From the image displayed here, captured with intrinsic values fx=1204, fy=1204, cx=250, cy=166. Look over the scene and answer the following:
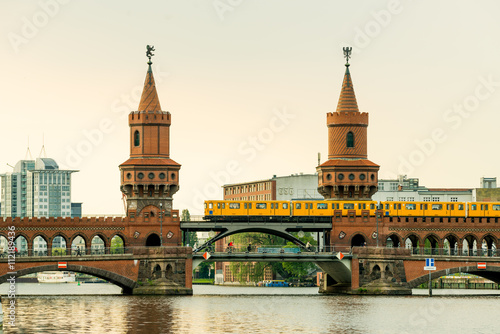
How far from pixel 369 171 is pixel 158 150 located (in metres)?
27.2

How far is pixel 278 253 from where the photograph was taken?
13962 cm

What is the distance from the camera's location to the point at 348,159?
152875 mm

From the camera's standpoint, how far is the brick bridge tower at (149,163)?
144 metres

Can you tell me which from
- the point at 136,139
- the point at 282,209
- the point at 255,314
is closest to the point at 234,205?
the point at 282,209

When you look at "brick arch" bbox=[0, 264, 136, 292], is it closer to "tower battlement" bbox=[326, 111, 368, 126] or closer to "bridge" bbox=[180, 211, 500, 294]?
"bridge" bbox=[180, 211, 500, 294]

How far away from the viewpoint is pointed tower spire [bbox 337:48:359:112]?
153875mm

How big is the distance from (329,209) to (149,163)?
76.0 feet

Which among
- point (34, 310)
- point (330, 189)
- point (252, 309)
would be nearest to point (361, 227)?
point (330, 189)

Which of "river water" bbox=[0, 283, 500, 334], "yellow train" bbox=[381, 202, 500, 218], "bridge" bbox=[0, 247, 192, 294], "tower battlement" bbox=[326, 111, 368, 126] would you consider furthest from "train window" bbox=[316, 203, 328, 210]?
"bridge" bbox=[0, 247, 192, 294]

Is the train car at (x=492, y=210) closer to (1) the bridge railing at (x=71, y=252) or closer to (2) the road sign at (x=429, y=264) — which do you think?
(2) the road sign at (x=429, y=264)

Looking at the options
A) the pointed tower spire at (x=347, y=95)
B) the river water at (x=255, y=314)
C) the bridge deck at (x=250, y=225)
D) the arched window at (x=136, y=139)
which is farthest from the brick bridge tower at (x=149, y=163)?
the pointed tower spire at (x=347, y=95)

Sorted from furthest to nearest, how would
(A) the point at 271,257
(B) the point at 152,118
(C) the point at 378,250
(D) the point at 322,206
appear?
(D) the point at 322,206 → (B) the point at 152,118 → (C) the point at 378,250 → (A) the point at 271,257

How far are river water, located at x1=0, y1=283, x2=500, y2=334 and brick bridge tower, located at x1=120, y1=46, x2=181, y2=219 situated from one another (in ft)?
44.9

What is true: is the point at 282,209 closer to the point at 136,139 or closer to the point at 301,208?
the point at 301,208
